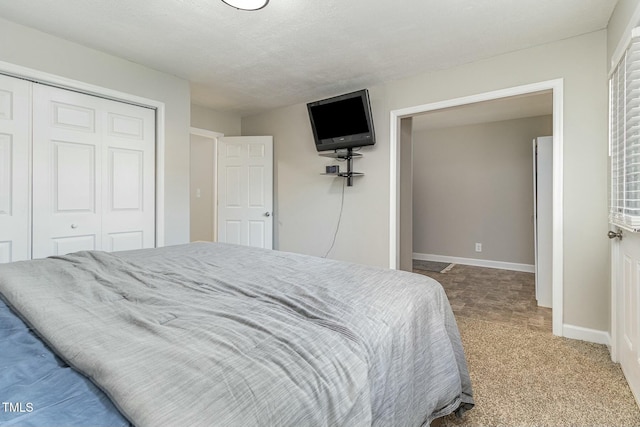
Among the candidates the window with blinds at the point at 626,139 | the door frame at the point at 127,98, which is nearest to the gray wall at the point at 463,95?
the window with blinds at the point at 626,139

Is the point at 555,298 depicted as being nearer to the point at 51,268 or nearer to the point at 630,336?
the point at 630,336

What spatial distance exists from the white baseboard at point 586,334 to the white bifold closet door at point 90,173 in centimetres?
385

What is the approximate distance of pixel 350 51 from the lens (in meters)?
2.76

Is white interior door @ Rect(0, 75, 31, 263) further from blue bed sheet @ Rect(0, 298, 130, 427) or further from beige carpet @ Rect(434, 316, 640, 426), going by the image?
beige carpet @ Rect(434, 316, 640, 426)

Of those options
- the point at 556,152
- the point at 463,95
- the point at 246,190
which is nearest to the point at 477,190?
the point at 463,95

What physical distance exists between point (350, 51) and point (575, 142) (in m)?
1.98

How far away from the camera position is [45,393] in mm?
628

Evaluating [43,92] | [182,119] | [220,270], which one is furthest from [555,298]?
[43,92]

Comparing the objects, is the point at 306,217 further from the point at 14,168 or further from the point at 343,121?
the point at 14,168

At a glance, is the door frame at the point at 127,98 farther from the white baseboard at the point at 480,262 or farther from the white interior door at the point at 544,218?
the white baseboard at the point at 480,262

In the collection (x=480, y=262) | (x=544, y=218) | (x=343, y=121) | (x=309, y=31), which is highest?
(x=309, y=31)

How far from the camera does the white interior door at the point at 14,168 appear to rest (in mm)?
2324

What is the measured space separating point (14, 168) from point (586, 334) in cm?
459

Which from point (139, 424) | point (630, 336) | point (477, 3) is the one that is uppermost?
point (477, 3)
